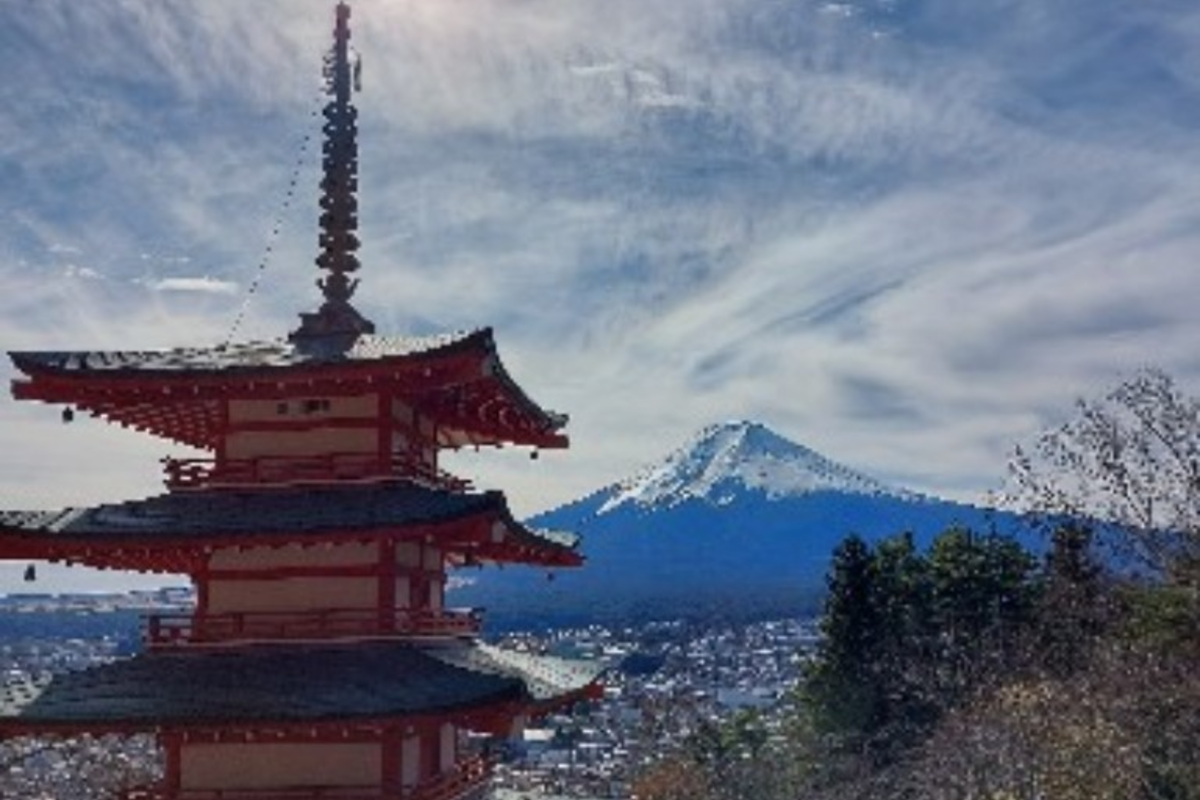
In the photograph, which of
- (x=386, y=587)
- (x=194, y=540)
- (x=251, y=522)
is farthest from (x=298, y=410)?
(x=386, y=587)

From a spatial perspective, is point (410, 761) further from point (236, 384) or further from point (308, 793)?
point (236, 384)

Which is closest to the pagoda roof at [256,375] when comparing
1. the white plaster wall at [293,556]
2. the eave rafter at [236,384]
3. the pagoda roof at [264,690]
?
the eave rafter at [236,384]

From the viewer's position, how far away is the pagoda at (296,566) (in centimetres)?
1858

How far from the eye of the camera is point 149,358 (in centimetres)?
2120

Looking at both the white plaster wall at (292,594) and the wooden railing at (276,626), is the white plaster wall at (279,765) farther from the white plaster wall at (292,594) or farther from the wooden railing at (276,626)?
the white plaster wall at (292,594)

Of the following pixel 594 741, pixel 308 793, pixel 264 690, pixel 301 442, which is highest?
pixel 301 442

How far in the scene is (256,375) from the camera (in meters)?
20.1

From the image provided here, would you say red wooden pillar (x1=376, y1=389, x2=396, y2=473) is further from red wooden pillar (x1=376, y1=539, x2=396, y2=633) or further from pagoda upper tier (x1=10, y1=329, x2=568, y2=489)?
red wooden pillar (x1=376, y1=539, x2=396, y2=633)

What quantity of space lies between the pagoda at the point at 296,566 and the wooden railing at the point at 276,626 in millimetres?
27

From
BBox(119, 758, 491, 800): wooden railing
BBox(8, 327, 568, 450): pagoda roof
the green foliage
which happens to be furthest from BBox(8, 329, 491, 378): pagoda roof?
the green foliage

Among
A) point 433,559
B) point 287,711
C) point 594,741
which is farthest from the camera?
point 594,741

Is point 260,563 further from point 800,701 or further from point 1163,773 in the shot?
point 800,701

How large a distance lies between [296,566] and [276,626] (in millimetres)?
859

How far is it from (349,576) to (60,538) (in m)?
3.83
